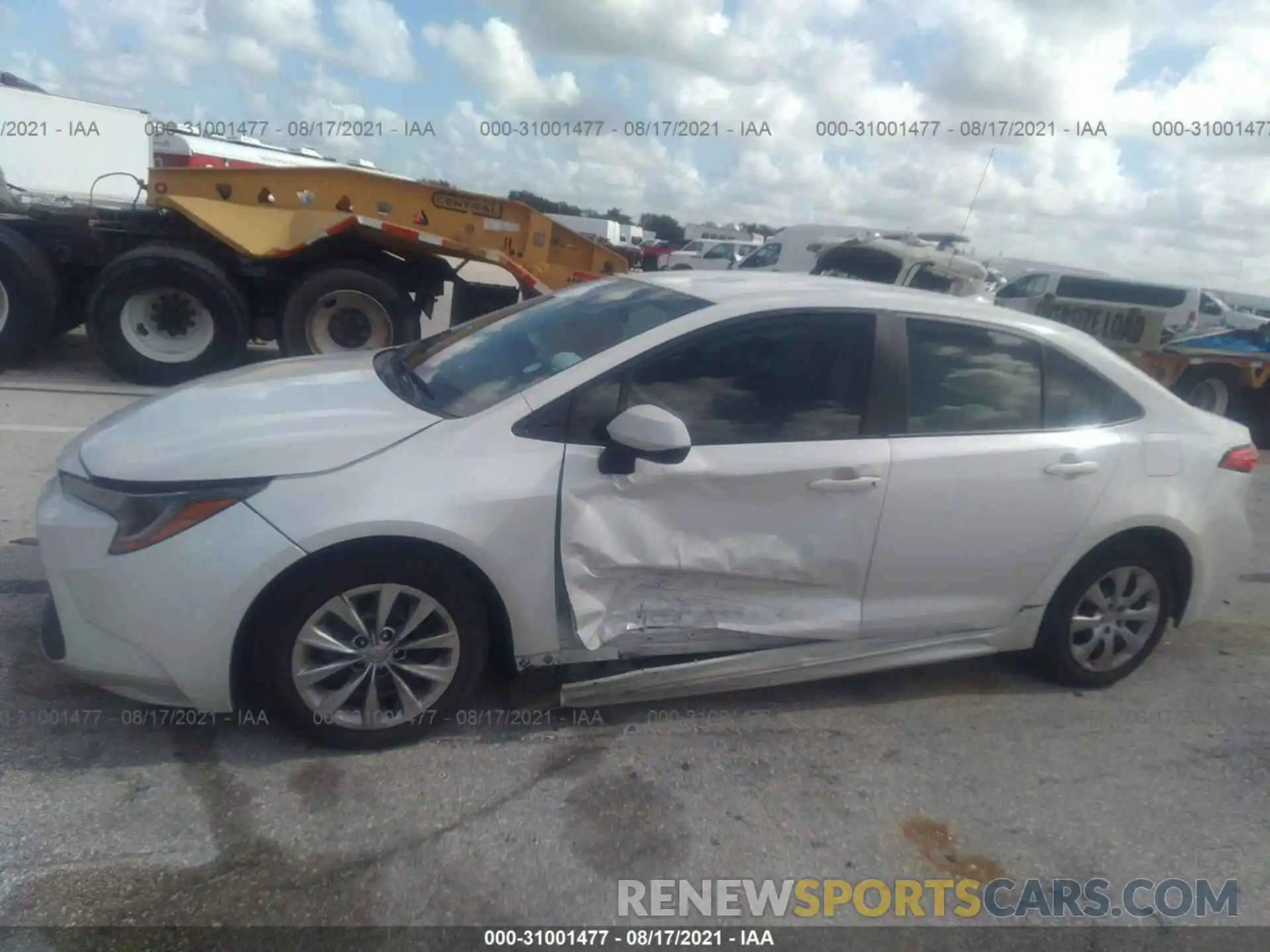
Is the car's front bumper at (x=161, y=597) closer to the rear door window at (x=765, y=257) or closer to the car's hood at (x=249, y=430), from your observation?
the car's hood at (x=249, y=430)

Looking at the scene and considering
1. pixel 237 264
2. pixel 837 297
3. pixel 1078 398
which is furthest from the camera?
pixel 237 264

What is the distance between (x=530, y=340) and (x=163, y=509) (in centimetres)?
147

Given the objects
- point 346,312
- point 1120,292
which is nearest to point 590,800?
point 346,312

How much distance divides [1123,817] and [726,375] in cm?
200

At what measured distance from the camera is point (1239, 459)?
14.1 feet

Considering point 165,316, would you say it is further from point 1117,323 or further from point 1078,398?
point 1117,323

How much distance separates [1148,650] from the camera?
437 cm

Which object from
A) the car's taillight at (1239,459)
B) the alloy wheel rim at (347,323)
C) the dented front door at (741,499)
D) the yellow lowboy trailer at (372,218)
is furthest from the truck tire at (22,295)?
the car's taillight at (1239,459)

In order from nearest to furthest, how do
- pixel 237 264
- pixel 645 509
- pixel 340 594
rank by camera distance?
pixel 340 594 < pixel 645 509 < pixel 237 264

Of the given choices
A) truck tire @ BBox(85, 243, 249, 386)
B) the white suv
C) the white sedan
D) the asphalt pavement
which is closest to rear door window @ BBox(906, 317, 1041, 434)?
the white sedan

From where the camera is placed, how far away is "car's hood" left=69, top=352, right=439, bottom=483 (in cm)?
308

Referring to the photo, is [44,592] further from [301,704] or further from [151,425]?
[301,704]
